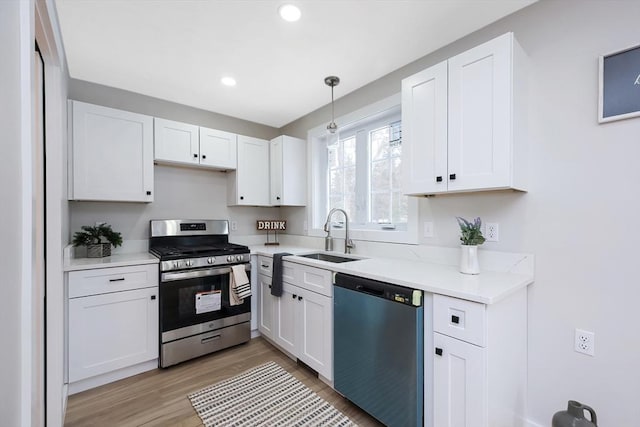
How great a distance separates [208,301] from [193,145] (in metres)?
1.57

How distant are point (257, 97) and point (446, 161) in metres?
2.01

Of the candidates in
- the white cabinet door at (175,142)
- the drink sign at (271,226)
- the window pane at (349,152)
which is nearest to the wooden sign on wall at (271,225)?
the drink sign at (271,226)

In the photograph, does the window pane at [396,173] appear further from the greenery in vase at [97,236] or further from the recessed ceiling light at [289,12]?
the greenery in vase at [97,236]

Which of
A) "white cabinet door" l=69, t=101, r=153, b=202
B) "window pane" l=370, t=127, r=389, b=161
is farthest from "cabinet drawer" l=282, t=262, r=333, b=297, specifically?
"white cabinet door" l=69, t=101, r=153, b=202

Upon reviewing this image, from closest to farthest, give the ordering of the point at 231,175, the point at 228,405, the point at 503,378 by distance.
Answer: the point at 503,378
the point at 228,405
the point at 231,175

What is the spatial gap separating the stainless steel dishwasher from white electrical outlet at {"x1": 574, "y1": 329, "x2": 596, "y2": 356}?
32.5 inches

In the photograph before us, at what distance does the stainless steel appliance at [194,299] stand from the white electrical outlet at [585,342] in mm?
2457

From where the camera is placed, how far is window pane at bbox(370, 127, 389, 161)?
265 cm

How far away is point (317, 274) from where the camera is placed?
7.02ft

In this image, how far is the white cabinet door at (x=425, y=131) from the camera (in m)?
1.75

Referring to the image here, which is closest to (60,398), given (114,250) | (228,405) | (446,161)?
(228,405)

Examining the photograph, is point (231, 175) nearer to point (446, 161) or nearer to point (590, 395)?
point (446, 161)

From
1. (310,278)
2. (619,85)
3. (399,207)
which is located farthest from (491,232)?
(310,278)

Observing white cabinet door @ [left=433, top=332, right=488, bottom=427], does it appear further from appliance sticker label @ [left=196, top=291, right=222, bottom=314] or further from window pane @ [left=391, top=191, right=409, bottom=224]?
appliance sticker label @ [left=196, top=291, right=222, bottom=314]
